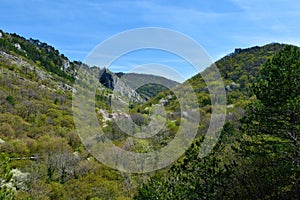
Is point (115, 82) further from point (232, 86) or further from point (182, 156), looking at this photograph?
point (232, 86)

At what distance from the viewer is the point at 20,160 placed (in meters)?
37.2

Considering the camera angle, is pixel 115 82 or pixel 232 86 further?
pixel 232 86

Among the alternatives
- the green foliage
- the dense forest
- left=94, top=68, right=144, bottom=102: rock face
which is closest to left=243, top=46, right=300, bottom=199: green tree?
the dense forest

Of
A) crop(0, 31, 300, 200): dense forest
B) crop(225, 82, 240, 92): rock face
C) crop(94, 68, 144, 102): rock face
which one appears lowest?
crop(0, 31, 300, 200): dense forest

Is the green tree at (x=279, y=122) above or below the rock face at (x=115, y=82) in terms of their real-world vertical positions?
below

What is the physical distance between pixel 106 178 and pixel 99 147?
6.21 metres

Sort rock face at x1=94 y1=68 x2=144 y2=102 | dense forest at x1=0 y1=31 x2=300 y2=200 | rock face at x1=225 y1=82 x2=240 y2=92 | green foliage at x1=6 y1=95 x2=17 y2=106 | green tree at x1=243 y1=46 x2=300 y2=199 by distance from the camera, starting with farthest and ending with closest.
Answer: rock face at x1=225 y1=82 x2=240 y2=92 < green foliage at x1=6 y1=95 x2=17 y2=106 < rock face at x1=94 y1=68 x2=144 y2=102 < dense forest at x1=0 y1=31 x2=300 y2=200 < green tree at x1=243 y1=46 x2=300 y2=199

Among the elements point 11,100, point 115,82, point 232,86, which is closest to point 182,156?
point 115,82

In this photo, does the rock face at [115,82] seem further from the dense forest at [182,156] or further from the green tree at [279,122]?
the green tree at [279,122]

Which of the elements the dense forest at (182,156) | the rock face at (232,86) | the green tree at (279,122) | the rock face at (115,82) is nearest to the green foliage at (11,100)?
the dense forest at (182,156)

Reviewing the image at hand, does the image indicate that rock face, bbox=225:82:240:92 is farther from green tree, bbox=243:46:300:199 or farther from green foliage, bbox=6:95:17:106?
green tree, bbox=243:46:300:199

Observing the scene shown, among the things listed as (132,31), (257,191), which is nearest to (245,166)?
(257,191)

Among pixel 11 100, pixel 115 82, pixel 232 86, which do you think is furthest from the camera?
pixel 232 86

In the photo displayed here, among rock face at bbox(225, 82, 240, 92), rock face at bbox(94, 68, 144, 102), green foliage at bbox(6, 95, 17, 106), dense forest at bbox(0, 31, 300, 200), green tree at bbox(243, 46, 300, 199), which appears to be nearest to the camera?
green tree at bbox(243, 46, 300, 199)
